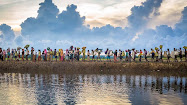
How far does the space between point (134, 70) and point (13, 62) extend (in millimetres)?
28329

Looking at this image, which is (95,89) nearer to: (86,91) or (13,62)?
(86,91)

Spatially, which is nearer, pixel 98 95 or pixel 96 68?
pixel 98 95

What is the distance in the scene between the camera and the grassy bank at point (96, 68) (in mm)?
59344

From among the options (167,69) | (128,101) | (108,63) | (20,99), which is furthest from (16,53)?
(128,101)

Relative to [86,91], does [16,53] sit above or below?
above

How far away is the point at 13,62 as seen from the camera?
212 ft

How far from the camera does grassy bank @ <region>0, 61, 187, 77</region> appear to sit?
5934cm

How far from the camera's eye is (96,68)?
6131 cm

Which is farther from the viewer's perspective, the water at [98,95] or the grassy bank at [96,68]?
the grassy bank at [96,68]

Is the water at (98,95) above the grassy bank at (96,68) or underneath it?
underneath

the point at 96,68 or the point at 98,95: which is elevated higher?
the point at 96,68

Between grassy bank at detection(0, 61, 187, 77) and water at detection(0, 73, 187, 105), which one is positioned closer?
water at detection(0, 73, 187, 105)

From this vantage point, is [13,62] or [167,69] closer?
[167,69]

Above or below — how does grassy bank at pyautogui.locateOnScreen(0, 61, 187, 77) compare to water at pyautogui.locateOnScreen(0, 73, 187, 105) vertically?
above
